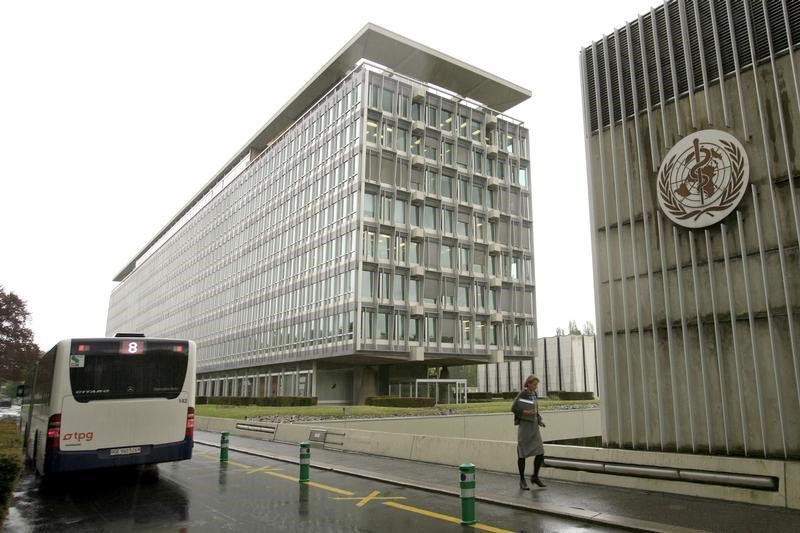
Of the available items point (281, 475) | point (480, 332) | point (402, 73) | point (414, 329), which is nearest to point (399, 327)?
point (414, 329)

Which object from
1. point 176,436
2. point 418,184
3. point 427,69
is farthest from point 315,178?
point 176,436

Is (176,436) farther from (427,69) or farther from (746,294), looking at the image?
(427,69)

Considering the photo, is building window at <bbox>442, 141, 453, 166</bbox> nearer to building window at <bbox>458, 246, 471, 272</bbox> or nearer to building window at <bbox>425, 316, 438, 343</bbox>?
building window at <bbox>458, 246, 471, 272</bbox>

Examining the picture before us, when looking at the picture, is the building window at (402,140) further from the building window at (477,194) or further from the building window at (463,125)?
the building window at (477,194)

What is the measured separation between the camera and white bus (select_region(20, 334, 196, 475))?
9.80m

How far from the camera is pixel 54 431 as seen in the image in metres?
9.66

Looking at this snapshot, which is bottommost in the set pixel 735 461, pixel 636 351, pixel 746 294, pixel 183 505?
pixel 183 505

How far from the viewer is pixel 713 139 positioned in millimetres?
10062

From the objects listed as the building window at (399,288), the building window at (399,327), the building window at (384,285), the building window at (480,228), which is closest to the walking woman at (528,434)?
the building window at (384,285)

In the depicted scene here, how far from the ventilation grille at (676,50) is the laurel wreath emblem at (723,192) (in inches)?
58.5

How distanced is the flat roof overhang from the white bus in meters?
39.6

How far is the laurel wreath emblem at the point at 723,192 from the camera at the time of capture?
31.3 ft

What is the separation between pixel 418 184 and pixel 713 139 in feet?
122

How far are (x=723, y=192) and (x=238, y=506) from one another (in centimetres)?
962
